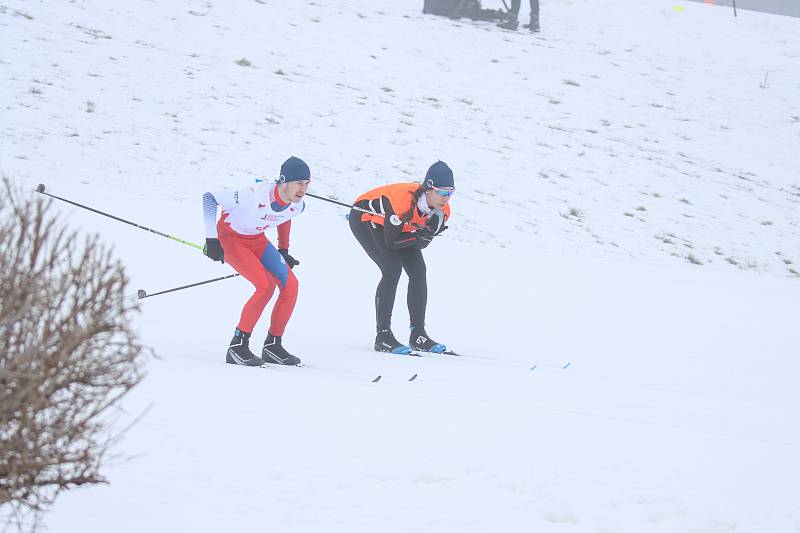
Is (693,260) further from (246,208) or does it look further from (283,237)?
(246,208)

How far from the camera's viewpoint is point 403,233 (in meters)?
8.20

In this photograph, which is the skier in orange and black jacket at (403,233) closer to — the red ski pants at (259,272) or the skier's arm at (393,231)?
the skier's arm at (393,231)

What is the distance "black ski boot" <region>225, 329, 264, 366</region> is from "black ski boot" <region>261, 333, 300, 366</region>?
200mm

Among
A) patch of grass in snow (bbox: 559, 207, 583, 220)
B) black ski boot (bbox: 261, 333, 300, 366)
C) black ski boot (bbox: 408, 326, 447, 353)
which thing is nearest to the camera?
black ski boot (bbox: 261, 333, 300, 366)

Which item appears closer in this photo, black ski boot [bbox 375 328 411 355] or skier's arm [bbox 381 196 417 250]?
skier's arm [bbox 381 196 417 250]

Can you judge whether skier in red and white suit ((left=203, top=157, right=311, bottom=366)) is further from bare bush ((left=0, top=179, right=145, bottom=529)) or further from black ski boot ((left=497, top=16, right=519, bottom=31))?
black ski boot ((left=497, top=16, right=519, bottom=31))

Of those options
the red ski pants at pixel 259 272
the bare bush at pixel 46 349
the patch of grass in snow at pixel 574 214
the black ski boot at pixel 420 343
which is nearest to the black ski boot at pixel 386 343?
the black ski boot at pixel 420 343

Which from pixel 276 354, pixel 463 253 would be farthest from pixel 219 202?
pixel 463 253

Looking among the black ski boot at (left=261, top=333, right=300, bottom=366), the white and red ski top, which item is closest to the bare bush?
the white and red ski top

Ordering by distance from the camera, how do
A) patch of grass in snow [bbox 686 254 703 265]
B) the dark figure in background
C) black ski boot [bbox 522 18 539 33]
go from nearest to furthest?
patch of grass in snow [bbox 686 254 703 265] < the dark figure in background < black ski boot [bbox 522 18 539 33]

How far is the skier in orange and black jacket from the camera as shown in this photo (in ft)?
26.5

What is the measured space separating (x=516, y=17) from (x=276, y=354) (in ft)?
68.3

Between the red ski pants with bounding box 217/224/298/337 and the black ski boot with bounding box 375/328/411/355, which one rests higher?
the red ski pants with bounding box 217/224/298/337

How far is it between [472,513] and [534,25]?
940 inches
